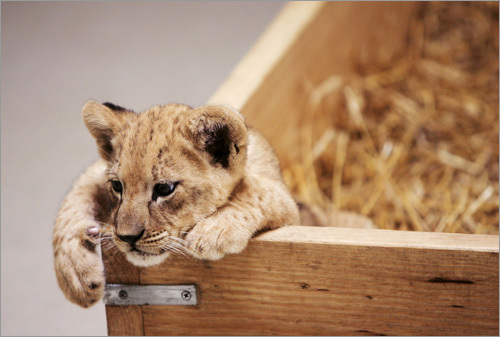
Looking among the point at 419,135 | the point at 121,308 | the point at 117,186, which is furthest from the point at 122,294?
the point at 419,135

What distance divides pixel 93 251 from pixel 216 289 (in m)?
0.40

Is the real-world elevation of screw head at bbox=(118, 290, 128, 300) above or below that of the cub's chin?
below

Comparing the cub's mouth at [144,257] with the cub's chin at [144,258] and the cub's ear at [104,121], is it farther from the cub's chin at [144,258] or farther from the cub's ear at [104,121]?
the cub's ear at [104,121]

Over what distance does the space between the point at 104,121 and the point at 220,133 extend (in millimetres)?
392

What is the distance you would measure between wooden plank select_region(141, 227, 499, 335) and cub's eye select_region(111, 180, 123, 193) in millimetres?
271

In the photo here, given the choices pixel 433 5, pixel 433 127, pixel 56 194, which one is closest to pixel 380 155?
pixel 433 127

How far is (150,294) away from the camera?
180cm

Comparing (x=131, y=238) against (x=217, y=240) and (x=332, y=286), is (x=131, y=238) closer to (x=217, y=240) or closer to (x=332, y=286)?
(x=217, y=240)

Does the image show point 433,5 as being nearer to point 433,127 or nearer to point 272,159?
point 433,127

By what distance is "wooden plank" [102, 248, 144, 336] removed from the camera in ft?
5.82

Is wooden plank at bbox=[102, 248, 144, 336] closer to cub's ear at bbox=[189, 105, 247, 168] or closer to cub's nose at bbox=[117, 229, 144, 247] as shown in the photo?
cub's nose at bbox=[117, 229, 144, 247]

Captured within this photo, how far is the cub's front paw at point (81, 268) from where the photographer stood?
174cm

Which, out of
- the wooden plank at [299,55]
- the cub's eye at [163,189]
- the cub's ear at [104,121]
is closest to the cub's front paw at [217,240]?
the cub's eye at [163,189]

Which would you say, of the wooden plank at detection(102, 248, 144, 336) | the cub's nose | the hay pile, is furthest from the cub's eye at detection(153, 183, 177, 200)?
the hay pile
